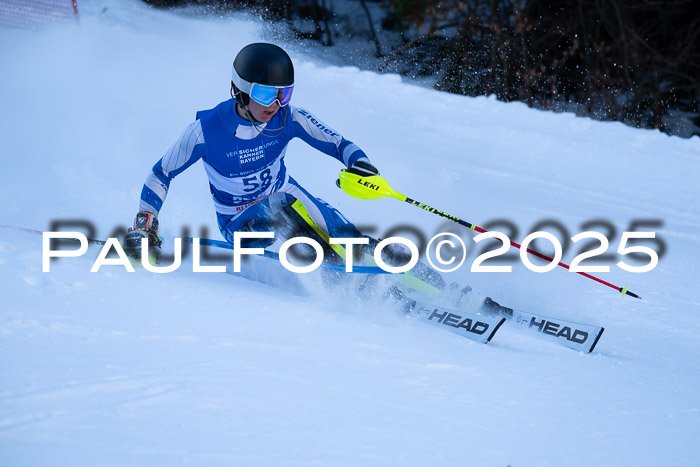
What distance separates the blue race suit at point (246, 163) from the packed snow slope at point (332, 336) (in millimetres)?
377

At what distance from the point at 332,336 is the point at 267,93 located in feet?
3.97

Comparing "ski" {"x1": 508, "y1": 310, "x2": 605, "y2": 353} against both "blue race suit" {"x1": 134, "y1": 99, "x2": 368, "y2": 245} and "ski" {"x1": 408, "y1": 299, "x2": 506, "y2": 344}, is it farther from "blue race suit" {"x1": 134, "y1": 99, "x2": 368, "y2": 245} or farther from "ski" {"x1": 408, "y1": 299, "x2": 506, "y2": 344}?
"blue race suit" {"x1": 134, "y1": 99, "x2": 368, "y2": 245}

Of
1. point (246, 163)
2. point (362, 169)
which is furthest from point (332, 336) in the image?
point (246, 163)

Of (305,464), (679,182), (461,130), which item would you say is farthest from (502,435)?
(461,130)

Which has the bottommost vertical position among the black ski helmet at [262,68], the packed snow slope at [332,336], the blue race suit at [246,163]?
the packed snow slope at [332,336]

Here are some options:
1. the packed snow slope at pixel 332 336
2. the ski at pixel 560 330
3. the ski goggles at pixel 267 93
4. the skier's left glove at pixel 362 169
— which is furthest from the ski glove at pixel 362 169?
the ski at pixel 560 330

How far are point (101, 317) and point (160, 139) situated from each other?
11.1 feet

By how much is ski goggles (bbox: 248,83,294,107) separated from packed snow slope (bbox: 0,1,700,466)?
87 centimetres

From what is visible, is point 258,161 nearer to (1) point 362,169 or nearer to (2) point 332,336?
(1) point 362,169

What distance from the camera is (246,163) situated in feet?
11.3

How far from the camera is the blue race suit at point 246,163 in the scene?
131 inches

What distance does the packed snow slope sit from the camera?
189 centimetres

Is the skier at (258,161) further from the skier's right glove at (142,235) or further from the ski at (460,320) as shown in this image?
the ski at (460,320)

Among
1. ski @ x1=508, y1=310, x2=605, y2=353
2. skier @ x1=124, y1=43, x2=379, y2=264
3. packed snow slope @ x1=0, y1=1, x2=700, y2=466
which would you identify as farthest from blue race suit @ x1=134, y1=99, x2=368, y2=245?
ski @ x1=508, y1=310, x2=605, y2=353
